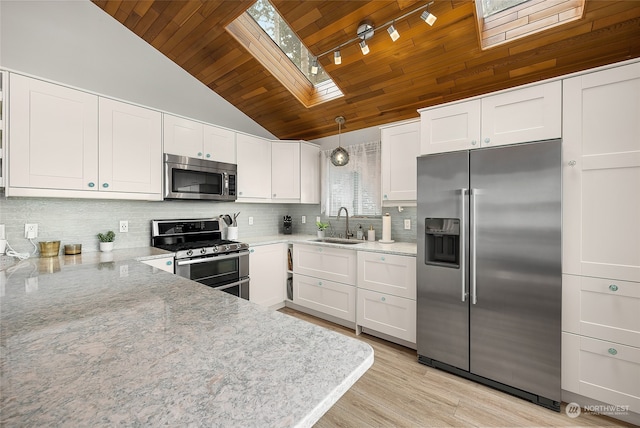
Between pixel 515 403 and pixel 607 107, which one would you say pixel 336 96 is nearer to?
pixel 607 107

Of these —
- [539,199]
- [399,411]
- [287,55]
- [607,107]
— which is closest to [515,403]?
[399,411]

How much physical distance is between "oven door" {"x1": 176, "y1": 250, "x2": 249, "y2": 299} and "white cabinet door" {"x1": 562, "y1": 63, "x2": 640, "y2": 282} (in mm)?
2772

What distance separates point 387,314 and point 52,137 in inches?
124

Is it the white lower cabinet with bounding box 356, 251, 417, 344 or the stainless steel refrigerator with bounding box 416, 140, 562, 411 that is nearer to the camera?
the stainless steel refrigerator with bounding box 416, 140, 562, 411

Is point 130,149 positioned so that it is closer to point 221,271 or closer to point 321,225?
point 221,271

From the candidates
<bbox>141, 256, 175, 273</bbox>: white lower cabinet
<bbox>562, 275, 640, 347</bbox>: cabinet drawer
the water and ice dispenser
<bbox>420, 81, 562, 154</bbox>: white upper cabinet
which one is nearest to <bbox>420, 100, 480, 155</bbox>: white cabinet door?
<bbox>420, 81, 562, 154</bbox>: white upper cabinet

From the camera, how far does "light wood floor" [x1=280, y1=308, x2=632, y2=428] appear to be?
172cm

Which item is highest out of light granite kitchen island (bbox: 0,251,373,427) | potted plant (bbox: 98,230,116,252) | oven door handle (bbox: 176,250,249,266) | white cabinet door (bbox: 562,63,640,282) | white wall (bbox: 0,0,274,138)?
white wall (bbox: 0,0,274,138)

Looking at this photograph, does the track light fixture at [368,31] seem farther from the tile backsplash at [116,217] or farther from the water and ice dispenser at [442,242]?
the tile backsplash at [116,217]

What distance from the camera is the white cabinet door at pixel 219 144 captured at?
10.1 feet

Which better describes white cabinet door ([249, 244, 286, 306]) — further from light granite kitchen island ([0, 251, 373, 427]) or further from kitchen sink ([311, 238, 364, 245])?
light granite kitchen island ([0, 251, 373, 427])

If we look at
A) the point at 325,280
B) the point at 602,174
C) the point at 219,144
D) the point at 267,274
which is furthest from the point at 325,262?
the point at 602,174

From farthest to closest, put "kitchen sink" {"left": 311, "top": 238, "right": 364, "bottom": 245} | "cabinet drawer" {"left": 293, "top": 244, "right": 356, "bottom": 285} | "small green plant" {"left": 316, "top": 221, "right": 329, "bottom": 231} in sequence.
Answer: "small green plant" {"left": 316, "top": 221, "right": 329, "bottom": 231} → "kitchen sink" {"left": 311, "top": 238, "right": 364, "bottom": 245} → "cabinet drawer" {"left": 293, "top": 244, "right": 356, "bottom": 285}

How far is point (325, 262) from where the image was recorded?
3148mm
